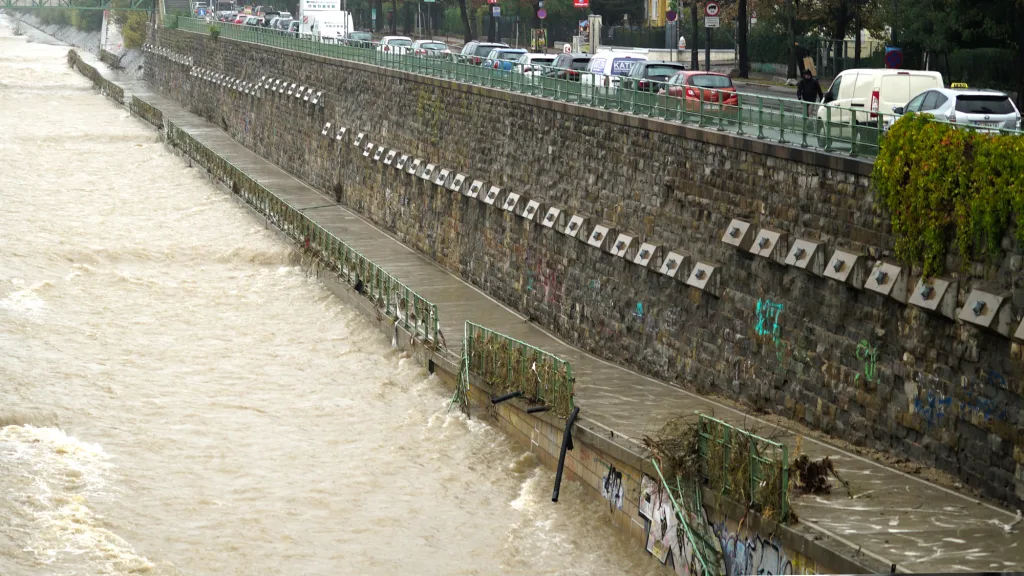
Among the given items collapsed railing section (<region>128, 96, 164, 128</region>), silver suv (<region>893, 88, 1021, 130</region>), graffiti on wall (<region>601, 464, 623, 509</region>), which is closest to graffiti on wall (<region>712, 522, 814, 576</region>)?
graffiti on wall (<region>601, 464, 623, 509</region>)

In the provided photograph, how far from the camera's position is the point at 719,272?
21.6 m

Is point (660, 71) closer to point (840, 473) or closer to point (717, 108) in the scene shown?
point (717, 108)

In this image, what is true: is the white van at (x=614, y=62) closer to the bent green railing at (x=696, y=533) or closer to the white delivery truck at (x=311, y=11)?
the bent green railing at (x=696, y=533)

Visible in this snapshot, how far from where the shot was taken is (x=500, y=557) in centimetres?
1823

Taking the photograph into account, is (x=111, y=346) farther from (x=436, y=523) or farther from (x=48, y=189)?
(x=48, y=189)

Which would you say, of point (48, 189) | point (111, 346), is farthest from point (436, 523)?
point (48, 189)

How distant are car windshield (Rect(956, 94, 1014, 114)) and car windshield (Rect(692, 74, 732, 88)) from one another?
29.5 ft

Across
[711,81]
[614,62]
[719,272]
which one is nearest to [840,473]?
[719,272]

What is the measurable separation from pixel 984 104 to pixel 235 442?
44.2ft

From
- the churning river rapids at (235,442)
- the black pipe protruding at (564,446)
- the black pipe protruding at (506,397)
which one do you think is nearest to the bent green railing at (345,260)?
the churning river rapids at (235,442)

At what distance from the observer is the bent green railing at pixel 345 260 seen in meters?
27.1

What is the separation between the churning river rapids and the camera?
18359 mm

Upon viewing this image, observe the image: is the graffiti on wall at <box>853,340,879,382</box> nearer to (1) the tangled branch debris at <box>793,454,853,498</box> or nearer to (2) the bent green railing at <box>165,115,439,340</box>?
(1) the tangled branch debris at <box>793,454,853,498</box>

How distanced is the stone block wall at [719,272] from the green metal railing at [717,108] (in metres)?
0.33
